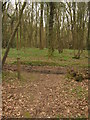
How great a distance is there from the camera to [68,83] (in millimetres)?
8695

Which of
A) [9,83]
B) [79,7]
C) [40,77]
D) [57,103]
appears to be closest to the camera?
[57,103]

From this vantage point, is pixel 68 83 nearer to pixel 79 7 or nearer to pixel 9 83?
pixel 9 83

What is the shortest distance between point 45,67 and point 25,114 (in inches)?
287

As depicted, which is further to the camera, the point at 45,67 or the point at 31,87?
the point at 45,67

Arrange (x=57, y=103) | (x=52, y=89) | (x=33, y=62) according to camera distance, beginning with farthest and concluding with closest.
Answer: (x=33, y=62)
(x=52, y=89)
(x=57, y=103)

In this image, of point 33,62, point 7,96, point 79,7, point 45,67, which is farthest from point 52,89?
point 79,7

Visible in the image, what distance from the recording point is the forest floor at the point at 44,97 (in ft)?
18.5

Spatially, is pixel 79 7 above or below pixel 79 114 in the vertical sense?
above

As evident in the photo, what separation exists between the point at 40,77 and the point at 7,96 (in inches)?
133

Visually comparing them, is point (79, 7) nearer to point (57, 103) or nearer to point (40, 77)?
point (40, 77)

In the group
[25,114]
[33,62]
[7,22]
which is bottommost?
[25,114]

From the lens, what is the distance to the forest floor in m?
5.62

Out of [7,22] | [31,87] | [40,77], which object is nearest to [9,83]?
[31,87]

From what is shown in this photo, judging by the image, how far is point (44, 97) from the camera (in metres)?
6.88
